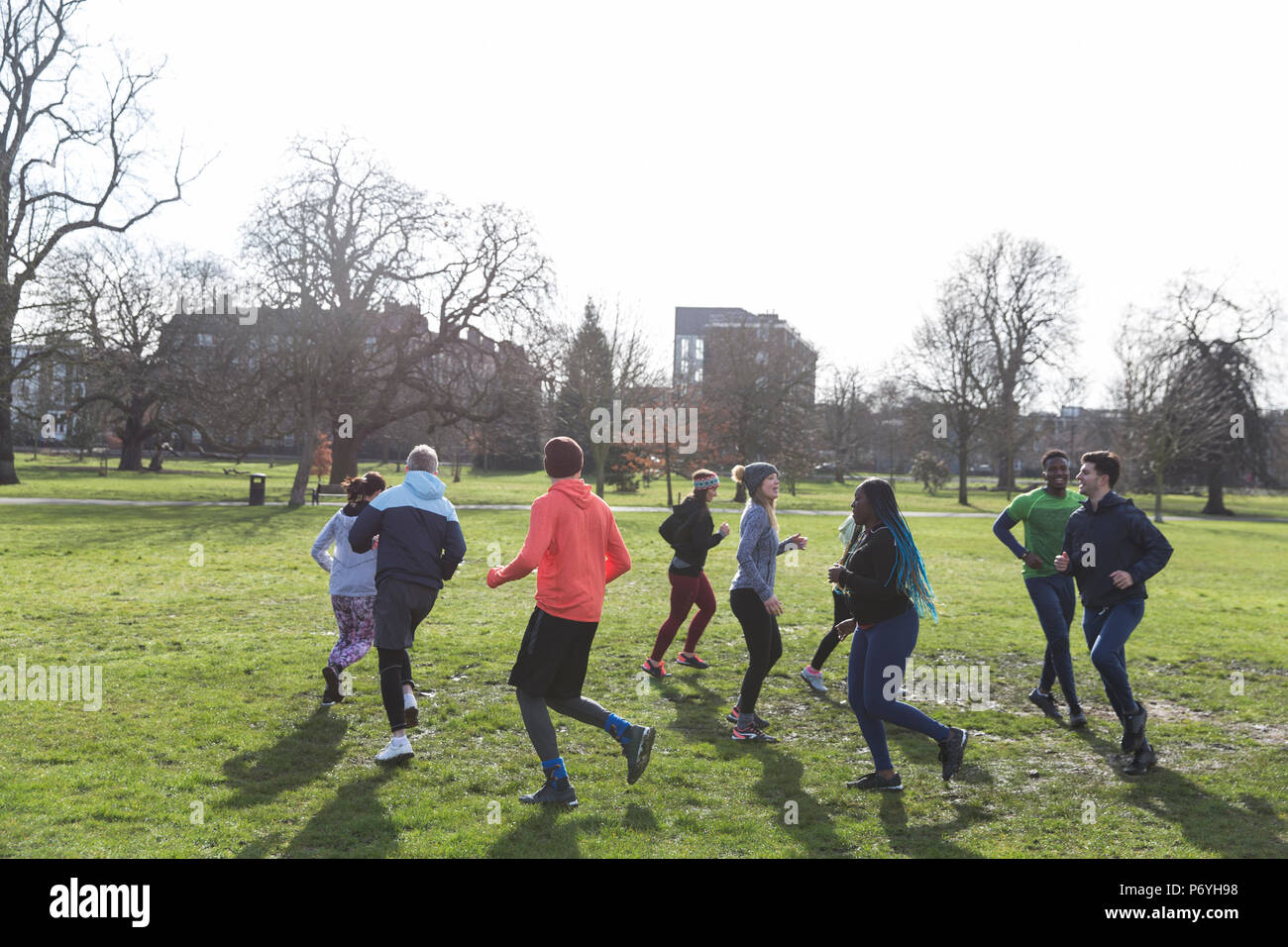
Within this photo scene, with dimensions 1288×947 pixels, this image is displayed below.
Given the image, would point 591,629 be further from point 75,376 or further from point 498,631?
point 75,376

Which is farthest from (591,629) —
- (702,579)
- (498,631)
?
(498,631)

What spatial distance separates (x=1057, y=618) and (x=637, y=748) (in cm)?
378

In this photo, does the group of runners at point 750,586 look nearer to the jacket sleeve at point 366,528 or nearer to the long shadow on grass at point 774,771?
the jacket sleeve at point 366,528

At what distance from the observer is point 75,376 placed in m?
29.1

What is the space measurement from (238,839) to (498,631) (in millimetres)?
5850

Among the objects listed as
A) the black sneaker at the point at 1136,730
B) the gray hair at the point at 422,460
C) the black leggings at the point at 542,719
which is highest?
the gray hair at the point at 422,460

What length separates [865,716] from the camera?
5500 millimetres

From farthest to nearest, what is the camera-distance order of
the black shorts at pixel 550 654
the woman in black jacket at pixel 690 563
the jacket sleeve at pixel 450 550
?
the woman in black jacket at pixel 690 563, the jacket sleeve at pixel 450 550, the black shorts at pixel 550 654

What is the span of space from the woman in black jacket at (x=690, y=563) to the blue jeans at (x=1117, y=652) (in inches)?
123

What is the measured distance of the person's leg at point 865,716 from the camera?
5516 millimetres

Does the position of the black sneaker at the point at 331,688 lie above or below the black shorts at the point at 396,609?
below

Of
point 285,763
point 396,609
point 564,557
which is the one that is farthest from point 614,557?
point 285,763

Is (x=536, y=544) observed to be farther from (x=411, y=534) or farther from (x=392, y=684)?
(x=392, y=684)

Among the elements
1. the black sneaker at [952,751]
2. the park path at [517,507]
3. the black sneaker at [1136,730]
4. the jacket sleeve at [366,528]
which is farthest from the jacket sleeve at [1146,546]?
the park path at [517,507]
